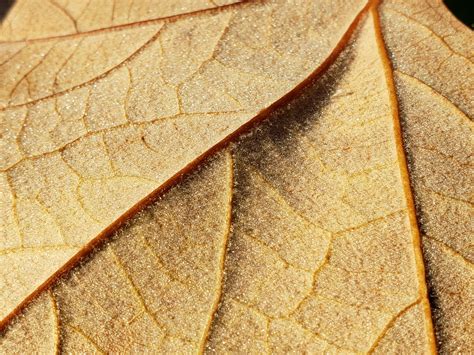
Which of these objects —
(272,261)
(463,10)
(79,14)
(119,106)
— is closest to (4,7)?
(79,14)

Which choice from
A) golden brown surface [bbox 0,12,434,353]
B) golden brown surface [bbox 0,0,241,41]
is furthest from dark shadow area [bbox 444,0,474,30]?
golden brown surface [bbox 0,0,241,41]

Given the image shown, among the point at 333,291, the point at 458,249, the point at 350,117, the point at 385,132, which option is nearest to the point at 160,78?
the point at 350,117

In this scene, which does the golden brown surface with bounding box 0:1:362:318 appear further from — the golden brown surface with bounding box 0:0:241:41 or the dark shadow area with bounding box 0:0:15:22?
the dark shadow area with bounding box 0:0:15:22

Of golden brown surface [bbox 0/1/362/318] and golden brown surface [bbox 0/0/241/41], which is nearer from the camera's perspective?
golden brown surface [bbox 0/1/362/318]

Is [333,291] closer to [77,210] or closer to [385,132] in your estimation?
[385,132]

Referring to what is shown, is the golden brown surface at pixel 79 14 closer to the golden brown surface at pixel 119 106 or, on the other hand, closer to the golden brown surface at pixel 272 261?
the golden brown surface at pixel 119 106

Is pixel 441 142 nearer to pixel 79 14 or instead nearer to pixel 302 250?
pixel 302 250
